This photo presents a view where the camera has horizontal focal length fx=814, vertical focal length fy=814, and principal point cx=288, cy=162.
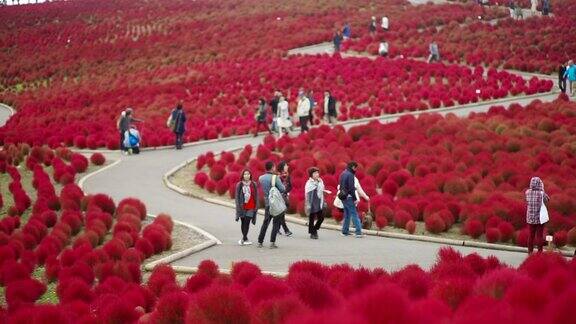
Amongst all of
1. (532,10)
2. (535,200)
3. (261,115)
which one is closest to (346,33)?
(532,10)

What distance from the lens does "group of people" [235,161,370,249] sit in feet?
48.2

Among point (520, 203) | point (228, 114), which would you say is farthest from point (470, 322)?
point (228, 114)

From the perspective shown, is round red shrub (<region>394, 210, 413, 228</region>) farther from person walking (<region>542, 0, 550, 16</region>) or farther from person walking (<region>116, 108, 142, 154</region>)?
person walking (<region>542, 0, 550, 16</region>)

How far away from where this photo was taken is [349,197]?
1570 cm

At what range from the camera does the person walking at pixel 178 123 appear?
86.6ft

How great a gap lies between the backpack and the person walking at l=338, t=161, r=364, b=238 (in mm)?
1418

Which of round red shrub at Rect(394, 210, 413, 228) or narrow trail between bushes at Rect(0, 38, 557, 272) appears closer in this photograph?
narrow trail between bushes at Rect(0, 38, 557, 272)

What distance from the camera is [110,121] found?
34.8 metres

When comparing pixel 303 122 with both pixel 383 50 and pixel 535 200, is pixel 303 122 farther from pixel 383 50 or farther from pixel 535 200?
pixel 383 50

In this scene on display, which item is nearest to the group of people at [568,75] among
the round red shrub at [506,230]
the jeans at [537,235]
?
the round red shrub at [506,230]

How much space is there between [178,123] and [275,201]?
12715 millimetres

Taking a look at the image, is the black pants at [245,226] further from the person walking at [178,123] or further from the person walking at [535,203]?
the person walking at [178,123]

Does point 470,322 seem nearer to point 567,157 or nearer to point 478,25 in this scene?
point 567,157

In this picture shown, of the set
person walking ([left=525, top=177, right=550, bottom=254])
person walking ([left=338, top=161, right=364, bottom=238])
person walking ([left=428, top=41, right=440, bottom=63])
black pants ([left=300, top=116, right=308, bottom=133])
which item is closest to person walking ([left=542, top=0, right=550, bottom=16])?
person walking ([left=428, top=41, right=440, bottom=63])
